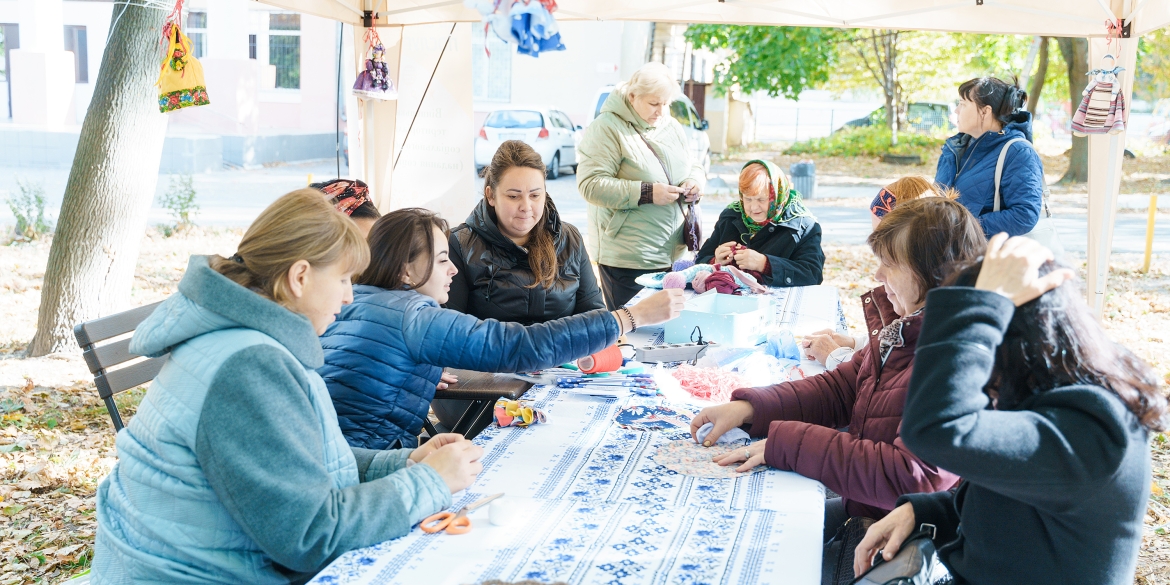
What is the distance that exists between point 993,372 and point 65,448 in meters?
4.17

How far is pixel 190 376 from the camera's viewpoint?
1.55m

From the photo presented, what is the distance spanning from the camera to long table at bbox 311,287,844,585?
153 centimetres

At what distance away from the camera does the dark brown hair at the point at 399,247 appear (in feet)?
7.88

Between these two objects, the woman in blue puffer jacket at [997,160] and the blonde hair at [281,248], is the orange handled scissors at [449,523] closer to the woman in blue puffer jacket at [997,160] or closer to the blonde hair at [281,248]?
the blonde hair at [281,248]

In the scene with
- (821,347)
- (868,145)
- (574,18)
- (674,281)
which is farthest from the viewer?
(868,145)

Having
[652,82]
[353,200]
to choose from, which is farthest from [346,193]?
[652,82]

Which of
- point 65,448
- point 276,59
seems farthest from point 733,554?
point 276,59

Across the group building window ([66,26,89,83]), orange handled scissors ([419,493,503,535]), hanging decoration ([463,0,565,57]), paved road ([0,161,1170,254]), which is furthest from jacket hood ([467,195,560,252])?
building window ([66,26,89,83])

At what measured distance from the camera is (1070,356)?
1.44 metres

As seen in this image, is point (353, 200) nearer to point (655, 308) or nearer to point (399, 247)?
point (399, 247)

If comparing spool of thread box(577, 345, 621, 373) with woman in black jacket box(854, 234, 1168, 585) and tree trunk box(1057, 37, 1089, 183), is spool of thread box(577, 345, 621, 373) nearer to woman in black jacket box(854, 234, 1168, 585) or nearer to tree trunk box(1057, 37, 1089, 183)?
woman in black jacket box(854, 234, 1168, 585)

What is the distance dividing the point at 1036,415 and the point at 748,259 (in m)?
2.73

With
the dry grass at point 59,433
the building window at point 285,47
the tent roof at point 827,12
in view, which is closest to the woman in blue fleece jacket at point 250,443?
the dry grass at point 59,433

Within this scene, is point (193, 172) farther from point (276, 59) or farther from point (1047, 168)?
point (1047, 168)
